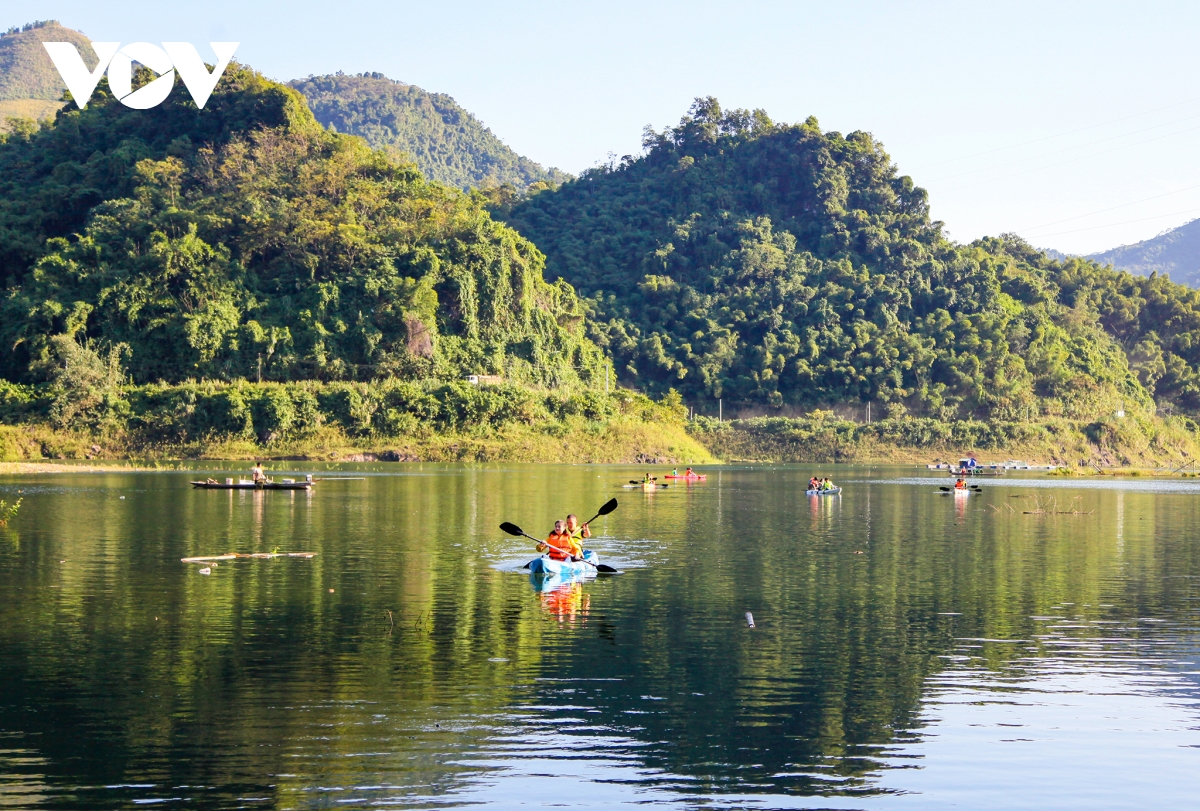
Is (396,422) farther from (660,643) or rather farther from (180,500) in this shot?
(660,643)

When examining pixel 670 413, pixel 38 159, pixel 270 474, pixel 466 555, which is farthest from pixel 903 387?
pixel 466 555

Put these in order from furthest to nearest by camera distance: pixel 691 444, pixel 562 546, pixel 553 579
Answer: pixel 691 444, pixel 562 546, pixel 553 579

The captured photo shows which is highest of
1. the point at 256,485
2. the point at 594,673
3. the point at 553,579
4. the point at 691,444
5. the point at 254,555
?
the point at 691,444

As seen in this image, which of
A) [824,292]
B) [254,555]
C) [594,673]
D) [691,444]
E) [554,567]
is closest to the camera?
[594,673]

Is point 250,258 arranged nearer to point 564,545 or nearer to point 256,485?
point 256,485

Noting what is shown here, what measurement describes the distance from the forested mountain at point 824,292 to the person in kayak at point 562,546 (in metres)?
92.9

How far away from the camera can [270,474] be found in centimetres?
6500

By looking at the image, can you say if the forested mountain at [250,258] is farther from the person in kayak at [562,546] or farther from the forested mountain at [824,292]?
the person in kayak at [562,546]

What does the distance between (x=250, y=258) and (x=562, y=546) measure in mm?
76310

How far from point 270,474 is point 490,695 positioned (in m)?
53.0

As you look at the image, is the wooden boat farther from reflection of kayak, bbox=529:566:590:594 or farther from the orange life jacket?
reflection of kayak, bbox=529:566:590:594

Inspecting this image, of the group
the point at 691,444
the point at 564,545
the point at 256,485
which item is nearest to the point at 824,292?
the point at 691,444

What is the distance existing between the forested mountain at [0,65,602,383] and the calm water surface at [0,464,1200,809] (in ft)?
193

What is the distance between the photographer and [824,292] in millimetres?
128375
